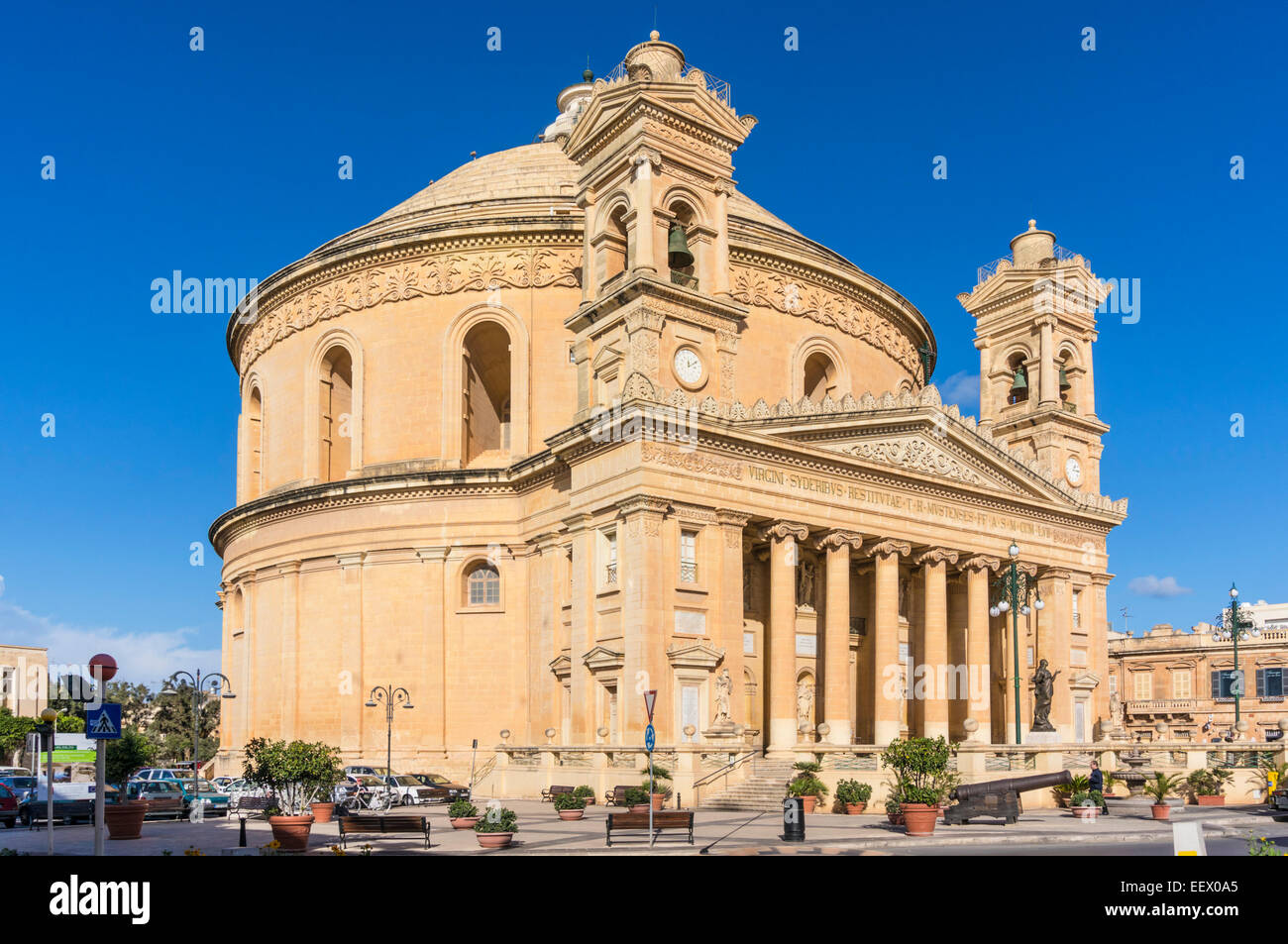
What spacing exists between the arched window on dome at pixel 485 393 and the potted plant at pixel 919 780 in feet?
78.9

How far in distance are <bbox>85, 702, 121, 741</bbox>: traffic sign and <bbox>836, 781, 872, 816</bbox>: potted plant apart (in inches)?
811

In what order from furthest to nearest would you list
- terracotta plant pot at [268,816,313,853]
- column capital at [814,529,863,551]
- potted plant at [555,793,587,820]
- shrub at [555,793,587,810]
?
column capital at [814,529,863,551] < shrub at [555,793,587,810] < potted plant at [555,793,587,820] < terracotta plant pot at [268,816,313,853]

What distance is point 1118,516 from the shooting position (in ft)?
169

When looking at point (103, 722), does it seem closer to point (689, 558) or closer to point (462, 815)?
point (462, 815)

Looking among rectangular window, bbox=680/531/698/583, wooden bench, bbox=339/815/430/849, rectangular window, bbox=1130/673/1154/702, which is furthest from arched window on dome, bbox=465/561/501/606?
rectangular window, bbox=1130/673/1154/702

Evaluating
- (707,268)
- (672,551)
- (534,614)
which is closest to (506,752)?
(534,614)

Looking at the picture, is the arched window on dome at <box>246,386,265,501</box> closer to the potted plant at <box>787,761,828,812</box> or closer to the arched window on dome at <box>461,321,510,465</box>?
the arched window on dome at <box>461,321,510,465</box>

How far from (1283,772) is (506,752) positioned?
22565 millimetres

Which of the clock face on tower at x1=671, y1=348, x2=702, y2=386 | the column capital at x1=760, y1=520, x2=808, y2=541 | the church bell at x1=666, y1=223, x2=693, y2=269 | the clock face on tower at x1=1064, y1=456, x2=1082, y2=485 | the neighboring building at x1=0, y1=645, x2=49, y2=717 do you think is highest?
the church bell at x1=666, y1=223, x2=693, y2=269

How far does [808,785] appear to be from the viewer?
32250mm

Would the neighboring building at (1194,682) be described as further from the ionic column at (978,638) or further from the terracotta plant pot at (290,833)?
the terracotta plant pot at (290,833)

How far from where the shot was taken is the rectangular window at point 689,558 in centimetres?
3597

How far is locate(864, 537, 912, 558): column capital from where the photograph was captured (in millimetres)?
41406
